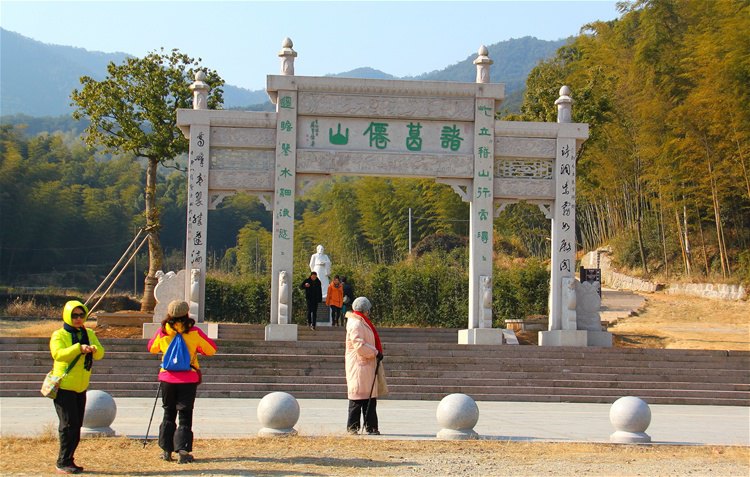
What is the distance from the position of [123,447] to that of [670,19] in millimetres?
31158

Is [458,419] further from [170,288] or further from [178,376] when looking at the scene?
[170,288]

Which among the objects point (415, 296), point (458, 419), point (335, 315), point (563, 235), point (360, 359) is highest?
point (563, 235)

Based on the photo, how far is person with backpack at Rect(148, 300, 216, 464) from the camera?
313 inches

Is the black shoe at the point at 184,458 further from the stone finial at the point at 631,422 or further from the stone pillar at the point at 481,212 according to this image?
the stone pillar at the point at 481,212

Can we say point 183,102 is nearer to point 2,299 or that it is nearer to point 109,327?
point 109,327

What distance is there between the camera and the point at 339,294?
2017cm

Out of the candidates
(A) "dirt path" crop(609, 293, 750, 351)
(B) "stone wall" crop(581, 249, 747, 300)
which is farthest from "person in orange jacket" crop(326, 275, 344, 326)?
(B) "stone wall" crop(581, 249, 747, 300)

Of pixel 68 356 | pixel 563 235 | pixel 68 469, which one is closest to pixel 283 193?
pixel 563 235

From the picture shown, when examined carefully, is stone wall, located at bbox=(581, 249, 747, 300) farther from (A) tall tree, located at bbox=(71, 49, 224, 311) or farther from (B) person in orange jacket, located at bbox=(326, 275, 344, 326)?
(A) tall tree, located at bbox=(71, 49, 224, 311)

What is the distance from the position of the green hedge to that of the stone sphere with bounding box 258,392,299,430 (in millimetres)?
15155

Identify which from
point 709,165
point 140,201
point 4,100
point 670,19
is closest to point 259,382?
point 709,165

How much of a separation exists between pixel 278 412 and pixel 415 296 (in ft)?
52.9

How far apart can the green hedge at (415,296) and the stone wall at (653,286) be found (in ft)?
26.5

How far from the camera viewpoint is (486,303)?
57.7ft
